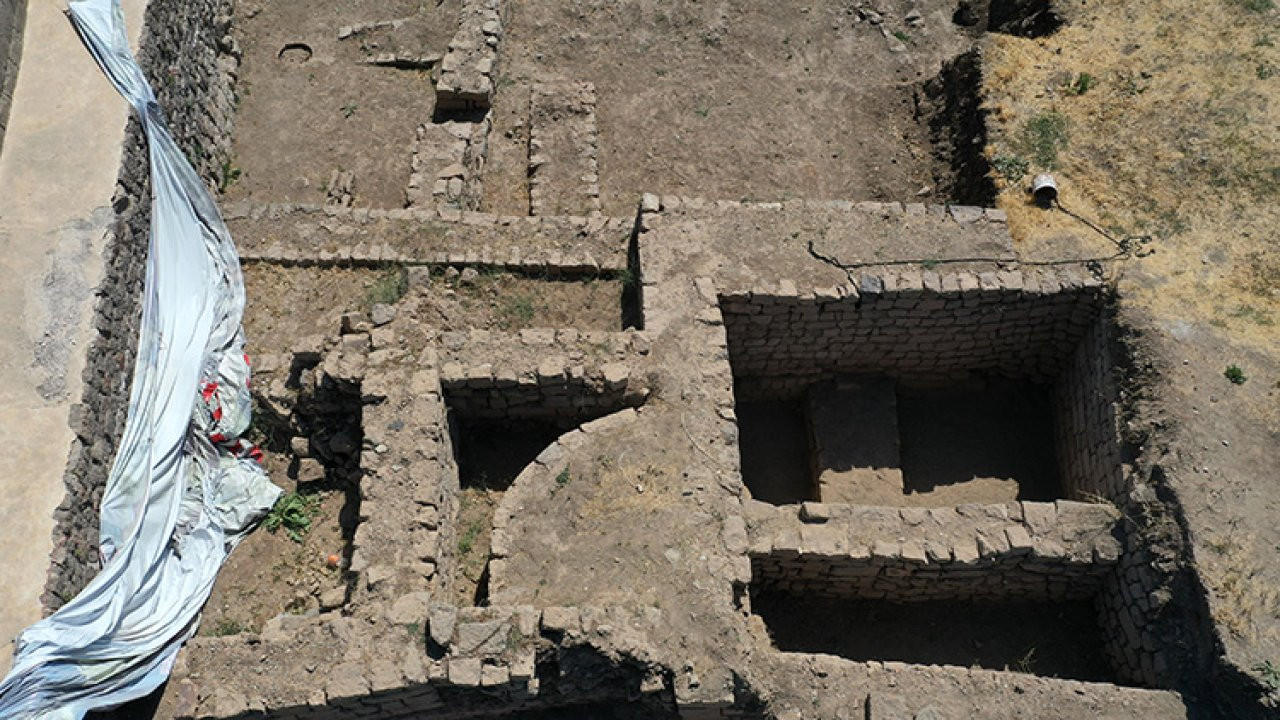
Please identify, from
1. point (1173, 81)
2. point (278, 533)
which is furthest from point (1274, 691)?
point (278, 533)

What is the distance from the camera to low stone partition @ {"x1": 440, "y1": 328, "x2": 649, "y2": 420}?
360 inches

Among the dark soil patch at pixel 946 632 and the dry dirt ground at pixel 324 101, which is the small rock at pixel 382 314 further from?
the dark soil patch at pixel 946 632

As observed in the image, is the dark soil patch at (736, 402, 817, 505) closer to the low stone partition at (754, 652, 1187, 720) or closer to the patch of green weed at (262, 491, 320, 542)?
the low stone partition at (754, 652, 1187, 720)

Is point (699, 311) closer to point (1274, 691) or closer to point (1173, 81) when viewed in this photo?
point (1274, 691)

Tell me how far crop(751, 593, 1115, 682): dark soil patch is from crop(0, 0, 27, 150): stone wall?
Result: 9538 mm

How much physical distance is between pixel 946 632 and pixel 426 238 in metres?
7.13

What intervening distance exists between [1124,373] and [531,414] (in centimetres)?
619

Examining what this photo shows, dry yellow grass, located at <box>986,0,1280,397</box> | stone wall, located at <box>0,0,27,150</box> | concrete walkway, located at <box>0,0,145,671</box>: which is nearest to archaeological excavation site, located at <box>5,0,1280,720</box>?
concrete walkway, located at <box>0,0,145,671</box>

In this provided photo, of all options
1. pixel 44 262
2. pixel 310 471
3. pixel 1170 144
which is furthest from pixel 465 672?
pixel 1170 144

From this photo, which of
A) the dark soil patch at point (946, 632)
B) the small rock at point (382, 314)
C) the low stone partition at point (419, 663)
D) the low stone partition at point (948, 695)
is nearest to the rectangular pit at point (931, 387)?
the dark soil patch at point (946, 632)

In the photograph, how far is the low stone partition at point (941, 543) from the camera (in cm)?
902

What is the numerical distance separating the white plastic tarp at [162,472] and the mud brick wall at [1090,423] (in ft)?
27.9

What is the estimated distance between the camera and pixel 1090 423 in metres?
10.3

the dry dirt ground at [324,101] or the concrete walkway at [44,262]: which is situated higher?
the dry dirt ground at [324,101]
